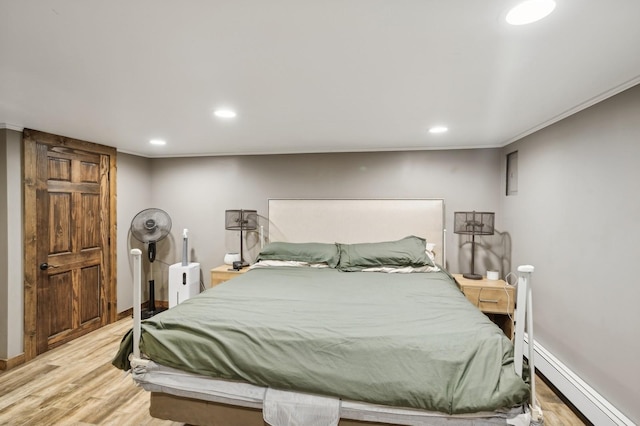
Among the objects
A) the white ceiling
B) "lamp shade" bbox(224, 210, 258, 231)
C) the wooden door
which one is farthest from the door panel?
the white ceiling

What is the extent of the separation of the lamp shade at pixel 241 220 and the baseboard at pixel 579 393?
330 cm

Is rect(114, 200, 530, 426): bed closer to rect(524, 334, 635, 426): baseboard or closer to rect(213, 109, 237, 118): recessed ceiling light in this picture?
A: rect(524, 334, 635, 426): baseboard

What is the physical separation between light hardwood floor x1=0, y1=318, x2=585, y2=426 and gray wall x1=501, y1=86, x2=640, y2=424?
1.54ft

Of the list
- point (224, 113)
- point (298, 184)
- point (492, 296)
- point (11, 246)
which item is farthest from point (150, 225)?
point (492, 296)

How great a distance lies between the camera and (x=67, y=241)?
3.36m

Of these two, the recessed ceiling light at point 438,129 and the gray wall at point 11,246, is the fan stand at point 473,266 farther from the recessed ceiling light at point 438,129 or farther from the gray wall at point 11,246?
the gray wall at point 11,246

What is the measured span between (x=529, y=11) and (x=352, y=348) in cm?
169

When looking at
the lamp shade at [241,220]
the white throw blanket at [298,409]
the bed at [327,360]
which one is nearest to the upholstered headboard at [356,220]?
the lamp shade at [241,220]

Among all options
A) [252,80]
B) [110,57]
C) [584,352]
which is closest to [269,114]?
[252,80]

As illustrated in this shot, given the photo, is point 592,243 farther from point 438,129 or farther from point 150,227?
point 150,227

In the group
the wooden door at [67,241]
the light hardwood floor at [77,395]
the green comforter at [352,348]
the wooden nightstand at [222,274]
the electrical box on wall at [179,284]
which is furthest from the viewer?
the electrical box on wall at [179,284]

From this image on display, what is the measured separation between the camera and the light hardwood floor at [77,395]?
2119mm

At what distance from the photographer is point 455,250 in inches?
151

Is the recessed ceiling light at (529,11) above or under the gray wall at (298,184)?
above
